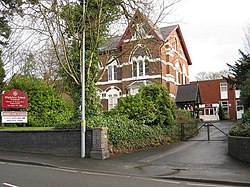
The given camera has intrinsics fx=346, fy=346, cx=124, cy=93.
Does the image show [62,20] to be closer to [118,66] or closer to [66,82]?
[66,82]

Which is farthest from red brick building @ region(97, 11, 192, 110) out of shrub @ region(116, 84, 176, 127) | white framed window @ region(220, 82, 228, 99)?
white framed window @ region(220, 82, 228, 99)

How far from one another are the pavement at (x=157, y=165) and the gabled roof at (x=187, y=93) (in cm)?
2357

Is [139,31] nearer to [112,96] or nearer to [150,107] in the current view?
[150,107]

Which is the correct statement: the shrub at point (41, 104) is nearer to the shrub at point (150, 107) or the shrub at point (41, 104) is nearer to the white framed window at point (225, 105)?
the shrub at point (150, 107)

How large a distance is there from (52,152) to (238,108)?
4699 cm

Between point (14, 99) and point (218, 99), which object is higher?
point (218, 99)

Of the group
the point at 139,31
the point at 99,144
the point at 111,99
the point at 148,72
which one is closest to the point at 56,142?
the point at 99,144

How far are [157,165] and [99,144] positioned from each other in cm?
367

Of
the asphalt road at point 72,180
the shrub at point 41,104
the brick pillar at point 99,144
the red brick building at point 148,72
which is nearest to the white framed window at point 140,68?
the red brick building at point 148,72

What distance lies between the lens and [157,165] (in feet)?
48.9

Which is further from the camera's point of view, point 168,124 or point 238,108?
point 238,108

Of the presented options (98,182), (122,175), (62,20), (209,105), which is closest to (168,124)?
(62,20)

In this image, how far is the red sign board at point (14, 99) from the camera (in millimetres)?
23016

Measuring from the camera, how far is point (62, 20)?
64.5 ft
